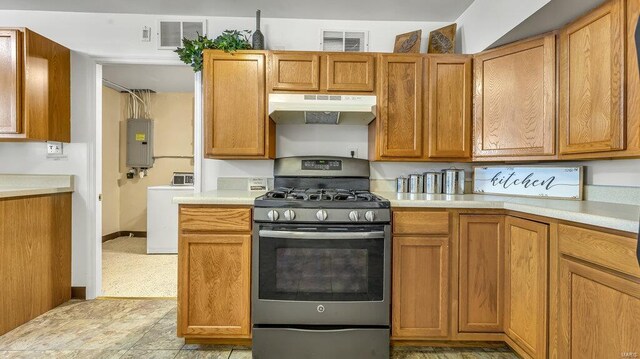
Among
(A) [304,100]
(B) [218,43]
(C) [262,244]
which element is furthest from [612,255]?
(B) [218,43]

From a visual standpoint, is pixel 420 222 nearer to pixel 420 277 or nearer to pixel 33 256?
pixel 420 277

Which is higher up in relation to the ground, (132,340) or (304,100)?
(304,100)

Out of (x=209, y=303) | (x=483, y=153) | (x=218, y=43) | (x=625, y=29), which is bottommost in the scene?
(x=209, y=303)

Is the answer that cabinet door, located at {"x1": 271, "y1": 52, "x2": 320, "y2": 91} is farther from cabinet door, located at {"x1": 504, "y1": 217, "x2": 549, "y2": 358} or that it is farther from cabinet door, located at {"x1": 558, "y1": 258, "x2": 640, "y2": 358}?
cabinet door, located at {"x1": 558, "y1": 258, "x2": 640, "y2": 358}

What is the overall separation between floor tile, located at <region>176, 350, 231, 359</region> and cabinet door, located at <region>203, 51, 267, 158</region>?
131cm

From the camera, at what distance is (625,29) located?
1482 millimetres

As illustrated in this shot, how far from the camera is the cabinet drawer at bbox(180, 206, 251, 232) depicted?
1.93 metres

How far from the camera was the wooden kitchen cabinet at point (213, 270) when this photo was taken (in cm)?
193

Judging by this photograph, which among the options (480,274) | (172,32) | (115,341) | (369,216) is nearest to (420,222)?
(369,216)

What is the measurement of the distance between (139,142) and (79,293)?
2.85 m

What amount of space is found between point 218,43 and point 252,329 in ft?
6.56

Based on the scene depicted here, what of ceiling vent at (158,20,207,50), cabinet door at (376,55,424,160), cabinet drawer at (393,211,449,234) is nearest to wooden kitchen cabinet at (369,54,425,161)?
cabinet door at (376,55,424,160)

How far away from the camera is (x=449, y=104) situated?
232 centimetres

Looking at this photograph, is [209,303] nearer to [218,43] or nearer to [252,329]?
[252,329]
